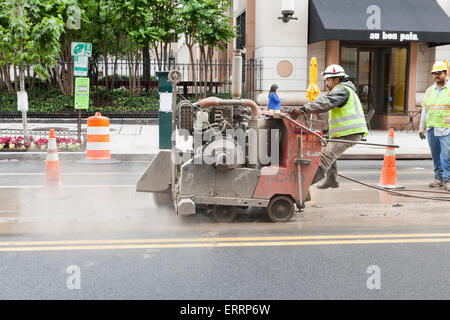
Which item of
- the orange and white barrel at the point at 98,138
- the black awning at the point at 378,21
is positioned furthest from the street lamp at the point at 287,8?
the orange and white barrel at the point at 98,138

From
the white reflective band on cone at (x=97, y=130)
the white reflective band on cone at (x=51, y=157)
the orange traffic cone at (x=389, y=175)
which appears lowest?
the orange traffic cone at (x=389, y=175)

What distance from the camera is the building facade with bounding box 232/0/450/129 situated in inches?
696

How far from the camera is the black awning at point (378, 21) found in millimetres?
17453

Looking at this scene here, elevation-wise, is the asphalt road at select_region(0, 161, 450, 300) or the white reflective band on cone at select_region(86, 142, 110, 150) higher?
the white reflective band on cone at select_region(86, 142, 110, 150)

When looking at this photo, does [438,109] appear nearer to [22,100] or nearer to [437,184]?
[437,184]

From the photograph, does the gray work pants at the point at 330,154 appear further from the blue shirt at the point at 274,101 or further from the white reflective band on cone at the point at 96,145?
the blue shirt at the point at 274,101

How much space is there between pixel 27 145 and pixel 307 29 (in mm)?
10826

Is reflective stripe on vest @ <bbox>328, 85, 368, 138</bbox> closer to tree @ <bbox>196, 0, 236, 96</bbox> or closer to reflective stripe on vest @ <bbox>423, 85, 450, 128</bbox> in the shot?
reflective stripe on vest @ <bbox>423, 85, 450, 128</bbox>

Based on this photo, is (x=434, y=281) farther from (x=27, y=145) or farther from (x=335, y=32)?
(x=335, y=32)

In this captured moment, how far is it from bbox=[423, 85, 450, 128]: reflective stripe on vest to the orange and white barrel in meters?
6.63

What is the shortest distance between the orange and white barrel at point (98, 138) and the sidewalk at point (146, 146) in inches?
21.7

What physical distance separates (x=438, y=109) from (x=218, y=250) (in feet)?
17.0

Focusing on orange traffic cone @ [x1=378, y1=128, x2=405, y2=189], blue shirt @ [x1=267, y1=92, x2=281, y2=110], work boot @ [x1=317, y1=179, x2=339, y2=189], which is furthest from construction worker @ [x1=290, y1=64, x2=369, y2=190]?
blue shirt @ [x1=267, y1=92, x2=281, y2=110]

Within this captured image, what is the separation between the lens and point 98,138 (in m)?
11.8
